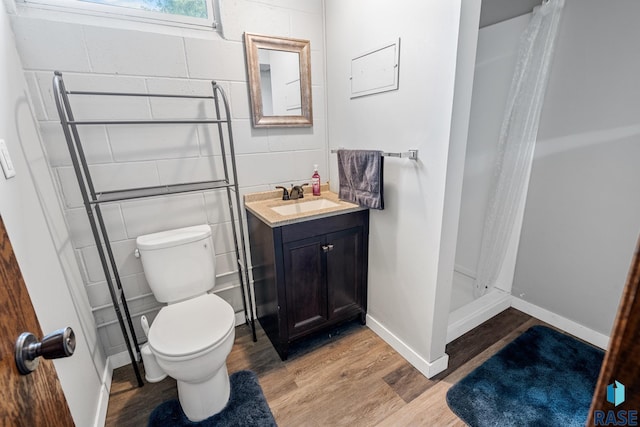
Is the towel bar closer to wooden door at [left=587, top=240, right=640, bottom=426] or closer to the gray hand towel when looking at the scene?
the gray hand towel

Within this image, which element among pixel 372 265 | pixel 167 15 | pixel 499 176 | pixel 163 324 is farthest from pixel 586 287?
pixel 167 15

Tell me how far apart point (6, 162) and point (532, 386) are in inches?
99.7

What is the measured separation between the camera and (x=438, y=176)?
1.37 meters

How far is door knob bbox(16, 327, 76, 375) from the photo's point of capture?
0.50 m

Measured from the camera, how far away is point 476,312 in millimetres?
2002

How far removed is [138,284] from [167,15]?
158 centimetres

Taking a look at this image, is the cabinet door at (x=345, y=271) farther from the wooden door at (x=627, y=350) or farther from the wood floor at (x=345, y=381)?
the wooden door at (x=627, y=350)

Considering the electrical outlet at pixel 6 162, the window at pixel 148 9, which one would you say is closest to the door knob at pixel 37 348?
the electrical outlet at pixel 6 162

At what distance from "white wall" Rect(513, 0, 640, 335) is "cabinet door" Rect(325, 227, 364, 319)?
127cm

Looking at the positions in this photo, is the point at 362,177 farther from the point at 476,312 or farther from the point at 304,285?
the point at 476,312

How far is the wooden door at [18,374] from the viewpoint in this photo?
0.46 metres

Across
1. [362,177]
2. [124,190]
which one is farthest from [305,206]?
[124,190]

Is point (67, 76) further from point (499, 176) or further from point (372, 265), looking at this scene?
point (499, 176)

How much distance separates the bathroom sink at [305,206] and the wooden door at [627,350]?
5.05 feet
